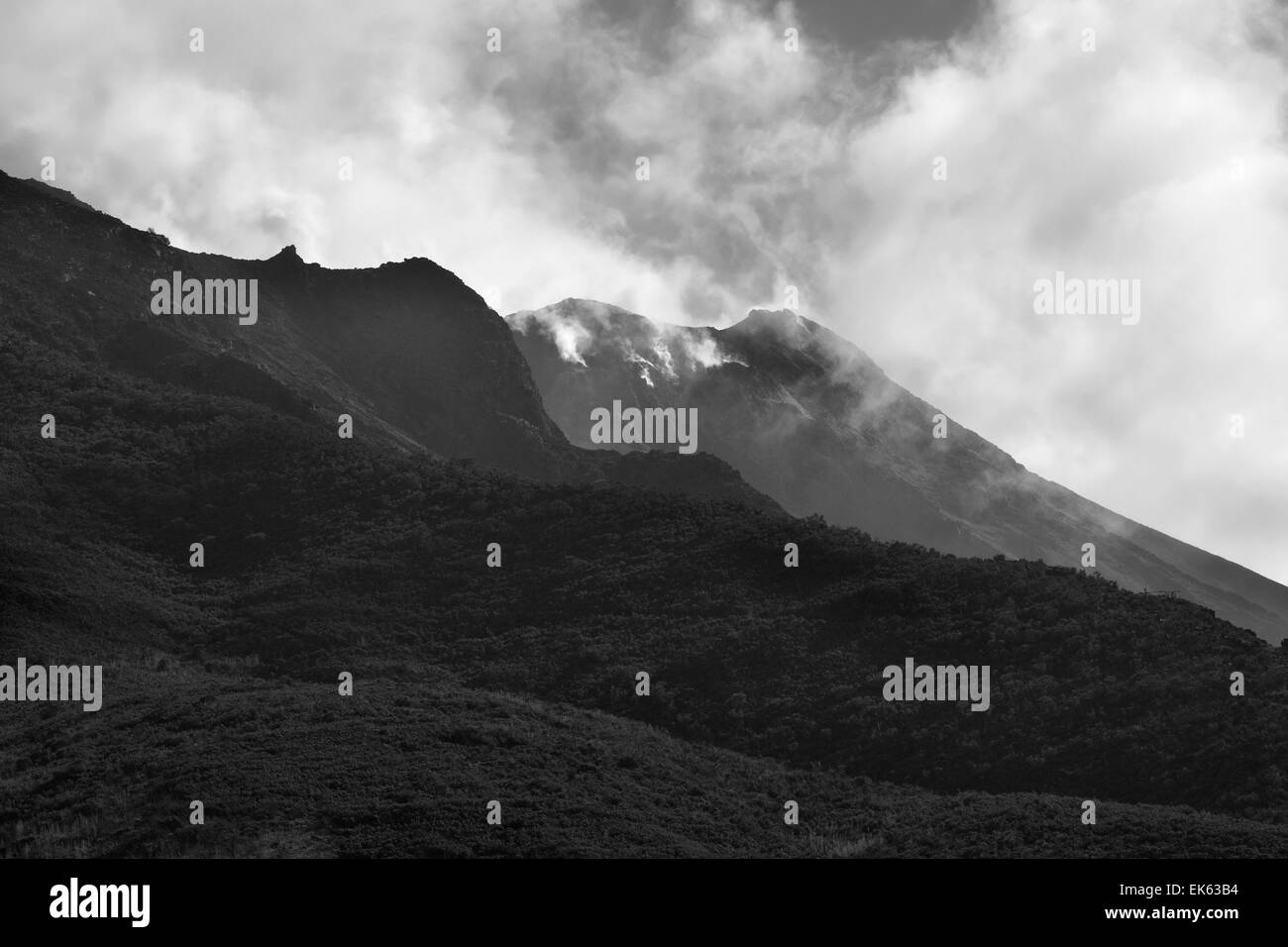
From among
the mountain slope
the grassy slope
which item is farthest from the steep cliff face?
the grassy slope

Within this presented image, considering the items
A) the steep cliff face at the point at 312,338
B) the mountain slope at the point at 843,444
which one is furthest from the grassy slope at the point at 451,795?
the mountain slope at the point at 843,444

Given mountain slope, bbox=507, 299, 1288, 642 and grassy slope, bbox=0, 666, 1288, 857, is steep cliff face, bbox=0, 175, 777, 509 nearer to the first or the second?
mountain slope, bbox=507, 299, 1288, 642

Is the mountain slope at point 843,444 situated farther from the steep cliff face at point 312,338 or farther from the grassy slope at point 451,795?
the grassy slope at point 451,795

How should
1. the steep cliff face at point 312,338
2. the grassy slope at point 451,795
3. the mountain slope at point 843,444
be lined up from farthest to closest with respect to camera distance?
the mountain slope at point 843,444
the steep cliff face at point 312,338
the grassy slope at point 451,795

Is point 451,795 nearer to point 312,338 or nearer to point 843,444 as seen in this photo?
point 312,338

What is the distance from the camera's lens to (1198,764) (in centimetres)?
4709

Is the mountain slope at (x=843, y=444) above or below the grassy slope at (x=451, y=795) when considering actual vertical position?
above

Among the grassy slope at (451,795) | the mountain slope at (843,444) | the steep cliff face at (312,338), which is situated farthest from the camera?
the mountain slope at (843,444)

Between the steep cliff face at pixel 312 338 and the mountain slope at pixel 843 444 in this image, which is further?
the mountain slope at pixel 843 444

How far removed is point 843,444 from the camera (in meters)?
164

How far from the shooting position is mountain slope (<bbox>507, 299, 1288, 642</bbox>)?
147 m

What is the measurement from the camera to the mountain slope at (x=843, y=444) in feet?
482
